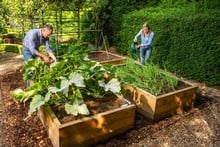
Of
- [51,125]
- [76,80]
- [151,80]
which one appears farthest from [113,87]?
[151,80]

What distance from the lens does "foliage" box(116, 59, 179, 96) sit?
4.68m

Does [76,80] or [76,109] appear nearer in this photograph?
[76,109]

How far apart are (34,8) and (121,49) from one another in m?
3.61

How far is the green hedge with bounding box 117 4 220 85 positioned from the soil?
1.43 meters

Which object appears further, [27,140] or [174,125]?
[174,125]

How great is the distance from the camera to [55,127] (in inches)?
131

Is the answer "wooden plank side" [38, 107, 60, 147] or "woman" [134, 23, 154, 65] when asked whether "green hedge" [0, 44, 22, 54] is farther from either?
"wooden plank side" [38, 107, 60, 147]

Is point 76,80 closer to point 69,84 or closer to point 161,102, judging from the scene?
point 69,84

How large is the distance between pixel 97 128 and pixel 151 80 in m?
1.79

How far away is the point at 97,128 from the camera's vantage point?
3553 millimetres

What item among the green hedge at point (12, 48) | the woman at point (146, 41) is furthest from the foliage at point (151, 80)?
the green hedge at point (12, 48)

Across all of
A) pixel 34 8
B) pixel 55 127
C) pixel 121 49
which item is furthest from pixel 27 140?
pixel 121 49

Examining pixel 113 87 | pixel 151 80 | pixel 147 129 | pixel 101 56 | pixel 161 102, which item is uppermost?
pixel 113 87

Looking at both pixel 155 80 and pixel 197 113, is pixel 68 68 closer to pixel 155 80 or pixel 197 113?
pixel 155 80
